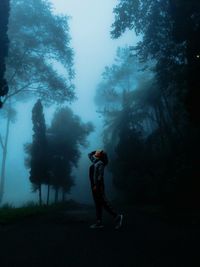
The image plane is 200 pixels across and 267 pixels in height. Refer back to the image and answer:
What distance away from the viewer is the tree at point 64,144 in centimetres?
3241

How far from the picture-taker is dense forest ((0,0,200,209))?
14.2 meters

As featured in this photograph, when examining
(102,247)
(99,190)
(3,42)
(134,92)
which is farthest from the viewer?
(134,92)

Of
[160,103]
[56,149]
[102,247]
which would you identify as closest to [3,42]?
[102,247]

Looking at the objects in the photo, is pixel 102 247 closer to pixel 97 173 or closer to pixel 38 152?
pixel 97 173

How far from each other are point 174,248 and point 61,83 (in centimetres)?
1924

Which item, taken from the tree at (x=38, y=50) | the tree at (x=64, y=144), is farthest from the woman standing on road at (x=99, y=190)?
the tree at (x=64, y=144)

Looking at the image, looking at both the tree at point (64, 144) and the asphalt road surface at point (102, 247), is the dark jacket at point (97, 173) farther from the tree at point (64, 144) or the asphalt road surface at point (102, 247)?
the tree at point (64, 144)

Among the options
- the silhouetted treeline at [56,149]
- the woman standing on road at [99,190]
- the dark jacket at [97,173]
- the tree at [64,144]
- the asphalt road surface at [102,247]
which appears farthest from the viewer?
the tree at [64,144]

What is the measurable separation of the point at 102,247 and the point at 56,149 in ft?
89.6

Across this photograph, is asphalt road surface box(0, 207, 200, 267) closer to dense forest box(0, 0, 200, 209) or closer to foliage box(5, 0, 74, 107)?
dense forest box(0, 0, 200, 209)

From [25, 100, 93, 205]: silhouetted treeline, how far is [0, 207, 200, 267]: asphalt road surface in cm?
1696

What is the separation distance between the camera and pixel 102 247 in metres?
6.45

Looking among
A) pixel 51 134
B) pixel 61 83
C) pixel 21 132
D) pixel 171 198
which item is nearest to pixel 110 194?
pixel 51 134

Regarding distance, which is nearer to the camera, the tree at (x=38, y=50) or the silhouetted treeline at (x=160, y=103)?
the silhouetted treeline at (x=160, y=103)
